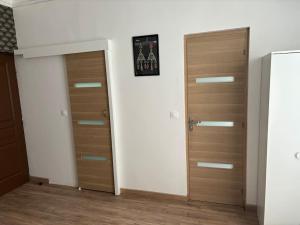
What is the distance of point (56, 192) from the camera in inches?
126

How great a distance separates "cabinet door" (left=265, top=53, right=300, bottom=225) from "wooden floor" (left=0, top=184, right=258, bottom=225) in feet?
1.47

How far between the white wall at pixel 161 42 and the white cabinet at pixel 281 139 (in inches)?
13.6

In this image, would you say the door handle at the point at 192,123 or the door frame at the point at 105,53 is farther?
the door frame at the point at 105,53

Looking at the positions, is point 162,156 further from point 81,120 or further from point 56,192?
point 56,192

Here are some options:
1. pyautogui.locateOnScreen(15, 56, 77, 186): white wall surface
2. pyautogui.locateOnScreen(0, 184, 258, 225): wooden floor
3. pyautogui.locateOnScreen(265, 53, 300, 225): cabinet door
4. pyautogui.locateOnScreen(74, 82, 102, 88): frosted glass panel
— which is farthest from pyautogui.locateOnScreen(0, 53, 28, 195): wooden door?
pyautogui.locateOnScreen(265, 53, 300, 225): cabinet door

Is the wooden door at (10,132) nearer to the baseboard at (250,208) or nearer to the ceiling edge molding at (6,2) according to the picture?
the ceiling edge molding at (6,2)

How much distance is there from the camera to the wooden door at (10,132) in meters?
3.16

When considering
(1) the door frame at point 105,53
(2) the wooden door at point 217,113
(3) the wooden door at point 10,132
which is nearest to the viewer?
(2) the wooden door at point 217,113

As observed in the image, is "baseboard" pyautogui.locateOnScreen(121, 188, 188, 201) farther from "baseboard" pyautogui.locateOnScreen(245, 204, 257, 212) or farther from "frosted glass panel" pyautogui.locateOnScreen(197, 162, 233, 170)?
"baseboard" pyautogui.locateOnScreen(245, 204, 257, 212)

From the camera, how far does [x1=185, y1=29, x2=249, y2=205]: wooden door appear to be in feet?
7.89

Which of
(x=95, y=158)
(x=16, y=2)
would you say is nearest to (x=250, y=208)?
(x=95, y=158)

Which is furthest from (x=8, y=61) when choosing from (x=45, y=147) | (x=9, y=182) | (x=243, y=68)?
(x=243, y=68)

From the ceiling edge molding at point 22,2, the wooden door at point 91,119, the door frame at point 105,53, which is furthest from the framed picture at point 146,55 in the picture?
the ceiling edge molding at point 22,2

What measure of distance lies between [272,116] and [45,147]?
3.28 m
